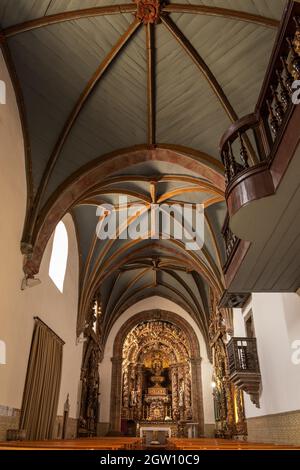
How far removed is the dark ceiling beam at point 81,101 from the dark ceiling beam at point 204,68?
0.72 meters

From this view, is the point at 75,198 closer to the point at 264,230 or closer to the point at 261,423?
the point at 264,230

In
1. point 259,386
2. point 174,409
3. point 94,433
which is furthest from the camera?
point 174,409

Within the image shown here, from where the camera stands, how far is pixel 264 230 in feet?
17.0

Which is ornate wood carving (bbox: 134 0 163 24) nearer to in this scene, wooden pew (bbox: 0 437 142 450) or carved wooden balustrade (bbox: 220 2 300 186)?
carved wooden balustrade (bbox: 220 2 300 186)

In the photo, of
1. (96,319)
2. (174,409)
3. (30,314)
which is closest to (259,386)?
(30,314)

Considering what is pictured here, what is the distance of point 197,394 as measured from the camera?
20.5 meters

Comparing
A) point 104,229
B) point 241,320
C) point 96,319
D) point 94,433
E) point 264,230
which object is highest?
point 104,229

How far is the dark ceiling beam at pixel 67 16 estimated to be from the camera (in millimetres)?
7410

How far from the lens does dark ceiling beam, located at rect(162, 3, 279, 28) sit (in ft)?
23.6

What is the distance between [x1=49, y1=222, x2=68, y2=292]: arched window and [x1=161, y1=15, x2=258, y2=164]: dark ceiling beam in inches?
263

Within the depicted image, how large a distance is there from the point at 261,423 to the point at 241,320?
139 inches

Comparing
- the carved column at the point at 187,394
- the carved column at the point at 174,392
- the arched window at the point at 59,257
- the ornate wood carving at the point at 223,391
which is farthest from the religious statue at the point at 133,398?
the arched window at the point at 59,257

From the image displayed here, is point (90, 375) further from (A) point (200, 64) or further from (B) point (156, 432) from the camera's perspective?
(A) point (200, 64)

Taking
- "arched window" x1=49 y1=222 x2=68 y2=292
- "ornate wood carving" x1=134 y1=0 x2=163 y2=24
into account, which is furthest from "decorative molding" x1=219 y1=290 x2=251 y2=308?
"ornate wood carving" x1=134 y1=0 x2=163 y2=24
